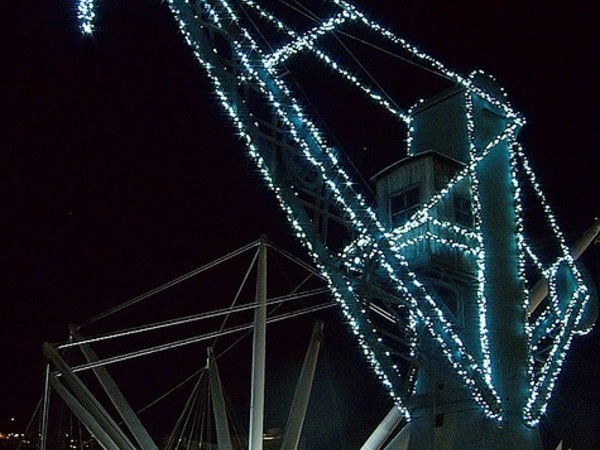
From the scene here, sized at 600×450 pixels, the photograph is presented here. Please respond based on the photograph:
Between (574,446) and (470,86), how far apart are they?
64.2 feet

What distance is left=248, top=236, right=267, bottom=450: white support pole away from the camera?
16203mm

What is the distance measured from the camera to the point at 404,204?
1891 cm

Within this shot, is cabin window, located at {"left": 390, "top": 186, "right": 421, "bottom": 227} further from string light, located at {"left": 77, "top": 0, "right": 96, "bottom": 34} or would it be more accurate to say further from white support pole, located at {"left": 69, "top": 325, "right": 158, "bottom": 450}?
string light, located at {"left": 77, "top": 0, "right": 96, "bottom": 34}

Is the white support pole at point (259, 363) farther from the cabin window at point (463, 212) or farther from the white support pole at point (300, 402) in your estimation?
the cabin window at point (463, 212)

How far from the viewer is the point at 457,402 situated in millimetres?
17109

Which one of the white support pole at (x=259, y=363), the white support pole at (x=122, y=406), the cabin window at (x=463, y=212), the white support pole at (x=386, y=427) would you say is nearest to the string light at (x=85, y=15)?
the white support pole at (x=259, y=363)

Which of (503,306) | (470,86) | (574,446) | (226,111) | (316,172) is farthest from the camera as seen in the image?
(574,446)

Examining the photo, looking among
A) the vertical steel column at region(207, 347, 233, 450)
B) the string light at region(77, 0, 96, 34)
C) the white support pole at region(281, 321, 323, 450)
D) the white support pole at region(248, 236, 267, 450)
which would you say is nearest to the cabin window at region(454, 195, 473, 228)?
the white support pole at region(248, 236, 267, 450)

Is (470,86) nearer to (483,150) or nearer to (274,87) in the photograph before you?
(483,150)

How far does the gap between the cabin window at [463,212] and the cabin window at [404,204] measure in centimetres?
104

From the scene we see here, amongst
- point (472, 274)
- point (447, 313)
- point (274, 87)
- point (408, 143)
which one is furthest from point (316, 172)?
point (408, 143)

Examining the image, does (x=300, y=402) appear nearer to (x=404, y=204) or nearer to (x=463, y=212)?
(x=404, y=204)

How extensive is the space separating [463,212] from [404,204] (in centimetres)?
147

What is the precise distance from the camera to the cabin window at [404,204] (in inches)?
734
